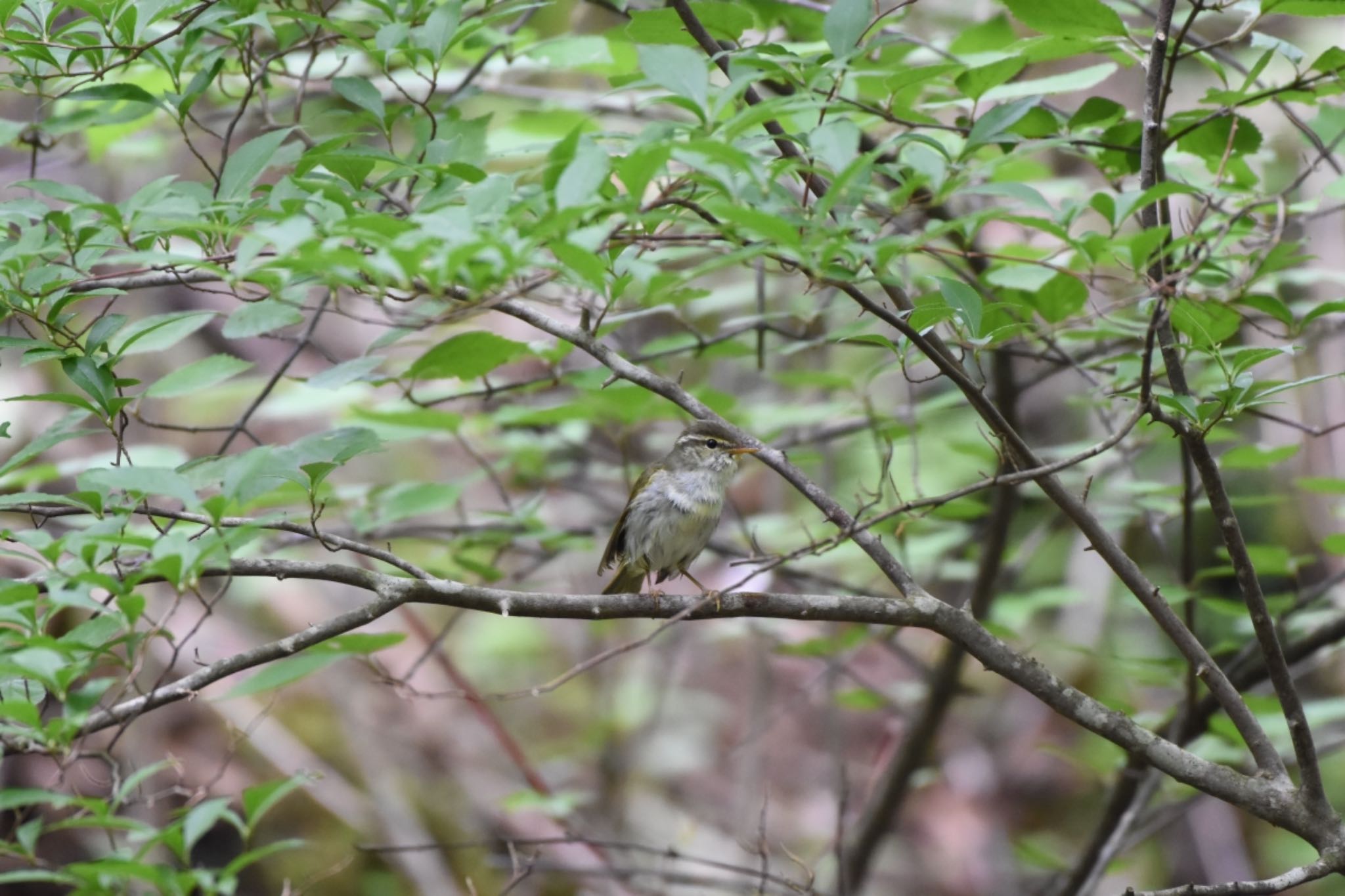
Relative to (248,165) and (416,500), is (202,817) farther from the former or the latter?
(416,500)

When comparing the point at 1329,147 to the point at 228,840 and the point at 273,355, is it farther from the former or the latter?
the point at 273,355

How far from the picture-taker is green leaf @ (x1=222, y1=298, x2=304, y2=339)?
1827 millimetres

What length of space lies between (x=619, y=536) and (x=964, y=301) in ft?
8.00

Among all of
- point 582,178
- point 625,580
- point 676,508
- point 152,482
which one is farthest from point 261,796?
point 625,580

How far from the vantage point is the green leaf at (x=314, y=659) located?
2551 millimetres

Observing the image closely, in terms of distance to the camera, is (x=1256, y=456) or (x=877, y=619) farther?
(x=1256, y=456)

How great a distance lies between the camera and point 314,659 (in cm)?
256

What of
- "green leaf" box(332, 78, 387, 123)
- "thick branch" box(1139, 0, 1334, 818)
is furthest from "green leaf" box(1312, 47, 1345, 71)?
"green leaf" box(332, 78, 387, 123)

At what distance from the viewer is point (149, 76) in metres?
3.48

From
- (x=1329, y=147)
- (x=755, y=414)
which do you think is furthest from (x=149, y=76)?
(x=1329, y=147)

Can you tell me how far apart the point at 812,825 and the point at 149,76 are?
18.2 ft

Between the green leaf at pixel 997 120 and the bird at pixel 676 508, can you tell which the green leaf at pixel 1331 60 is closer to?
the green leaf at pixel 997 120

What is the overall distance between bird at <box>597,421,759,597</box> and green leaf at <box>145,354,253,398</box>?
5.10 feet

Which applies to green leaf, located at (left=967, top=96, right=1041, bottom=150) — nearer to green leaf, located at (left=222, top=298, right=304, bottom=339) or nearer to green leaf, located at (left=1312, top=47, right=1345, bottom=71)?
green leaf, located at (left=1312, top=47, right=1345, bottom=71)
